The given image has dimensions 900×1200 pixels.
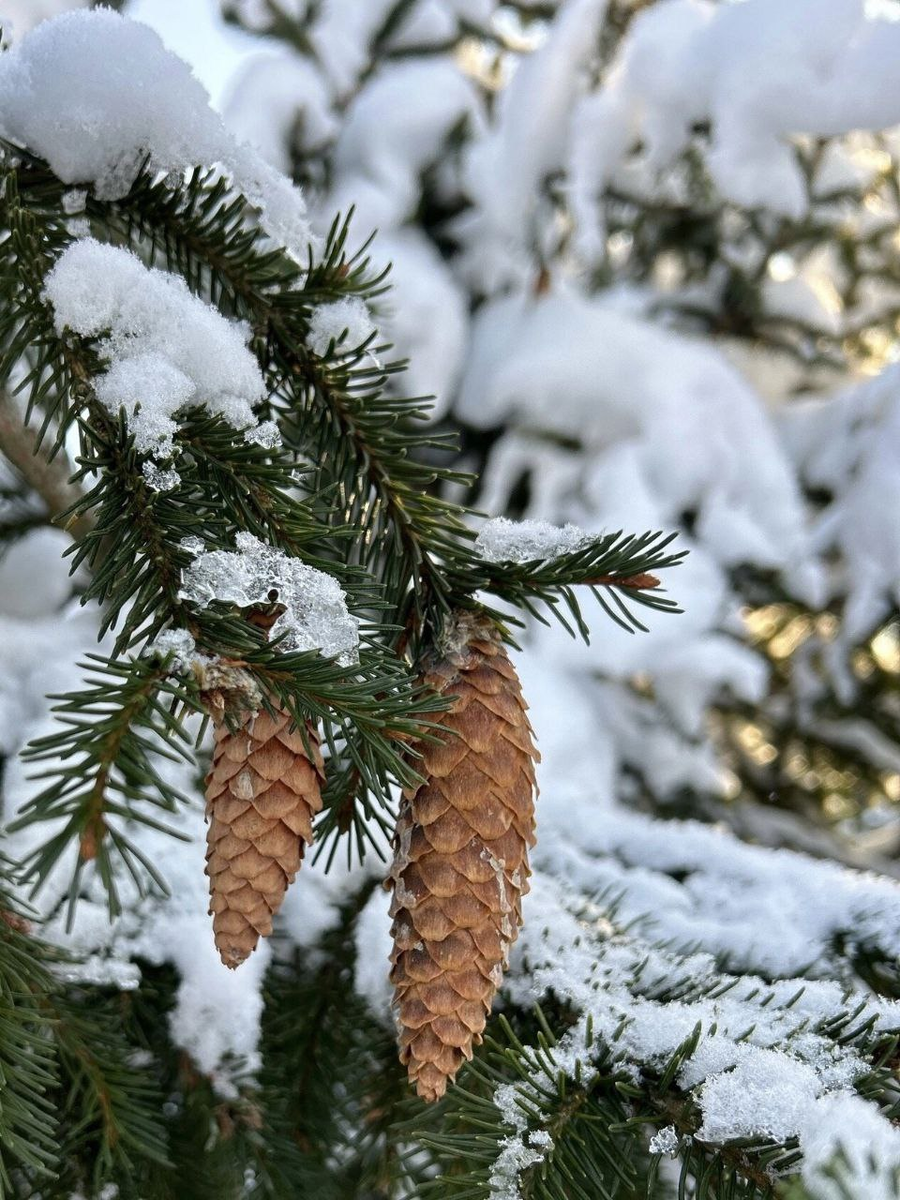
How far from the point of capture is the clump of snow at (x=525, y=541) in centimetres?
63

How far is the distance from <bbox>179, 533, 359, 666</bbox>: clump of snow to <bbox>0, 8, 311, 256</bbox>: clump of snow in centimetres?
30

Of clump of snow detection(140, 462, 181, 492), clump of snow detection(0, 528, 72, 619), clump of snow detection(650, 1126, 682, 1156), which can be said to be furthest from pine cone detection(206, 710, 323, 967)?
clump of snow detection(0, 528, 72, 619)

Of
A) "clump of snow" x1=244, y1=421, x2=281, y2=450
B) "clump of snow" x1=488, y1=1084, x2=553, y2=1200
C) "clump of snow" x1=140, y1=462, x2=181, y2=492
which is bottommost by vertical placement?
"clump of snow" x1=488, y1=1084, x2=553, y2=1200

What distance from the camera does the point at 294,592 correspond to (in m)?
0.53

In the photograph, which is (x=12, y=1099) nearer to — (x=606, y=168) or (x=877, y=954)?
(x=877, y=954)

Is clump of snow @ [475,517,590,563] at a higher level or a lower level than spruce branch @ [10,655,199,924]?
higher

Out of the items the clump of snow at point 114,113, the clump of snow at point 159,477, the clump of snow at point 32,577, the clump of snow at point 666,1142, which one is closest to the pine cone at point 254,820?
the clump of snow at point 159,477

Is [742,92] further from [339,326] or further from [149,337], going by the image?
[149,337]

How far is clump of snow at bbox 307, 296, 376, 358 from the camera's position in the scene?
0.68 meters

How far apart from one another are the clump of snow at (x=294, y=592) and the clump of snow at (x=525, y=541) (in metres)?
0.13

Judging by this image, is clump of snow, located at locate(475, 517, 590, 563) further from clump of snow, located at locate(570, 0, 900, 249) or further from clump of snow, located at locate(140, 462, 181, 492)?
clump of snow, located at locate(570, 0, 900, 249)

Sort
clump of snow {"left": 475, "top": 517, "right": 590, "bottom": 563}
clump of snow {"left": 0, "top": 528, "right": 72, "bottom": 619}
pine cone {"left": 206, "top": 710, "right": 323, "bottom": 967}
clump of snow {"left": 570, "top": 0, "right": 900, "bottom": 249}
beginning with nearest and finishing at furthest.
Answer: pine cone {"left": 206, "top": 710, "right": 323, "bottom": 967}
clump of snow {"left": 475, "top": 517, "right": 590, "bottom": 563}
clump of snow {"left": 570, "top": 0, "right": 900, "bottom": 249}
clump of snow {"left": 0, "top": 528, "right": 72, "bottom": 619}

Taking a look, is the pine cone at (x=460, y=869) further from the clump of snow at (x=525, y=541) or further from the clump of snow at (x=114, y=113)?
the clump of snow at (x=114, y=113)

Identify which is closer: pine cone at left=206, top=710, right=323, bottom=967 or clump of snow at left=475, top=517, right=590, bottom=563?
pine cone at left=206, top=710, right=323, bottom=967
